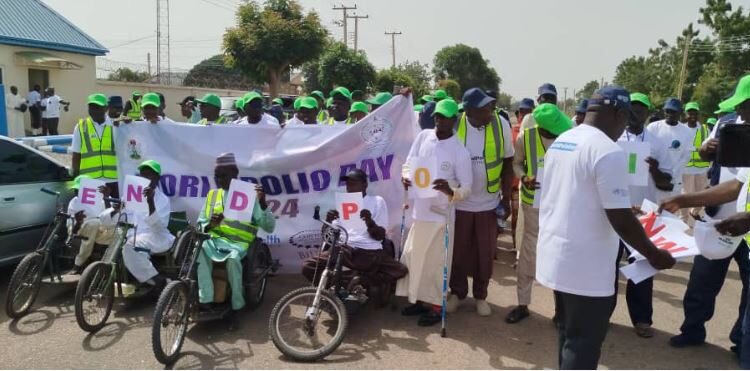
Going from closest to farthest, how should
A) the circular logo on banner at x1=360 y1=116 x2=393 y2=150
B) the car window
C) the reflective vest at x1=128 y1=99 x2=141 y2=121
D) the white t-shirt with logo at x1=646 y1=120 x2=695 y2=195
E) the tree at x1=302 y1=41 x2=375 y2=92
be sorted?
the car window < the circular logo on banner at x1=360 y1=116 x2=393 y2=150 < the white t-shirt with logo at x1=646 y1=120 x2=695 y2=195 < the reflective vest at x1=128 y1=99 x2=141 y2=121 < the tree at x1=302 y1=41 x2=375 y2=92

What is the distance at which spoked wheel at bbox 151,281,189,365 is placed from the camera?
3.97 meters

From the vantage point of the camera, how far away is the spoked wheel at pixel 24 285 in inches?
189

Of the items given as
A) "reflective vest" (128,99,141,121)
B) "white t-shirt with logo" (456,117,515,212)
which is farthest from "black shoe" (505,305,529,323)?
"reflective vest" (128,99,141,121)

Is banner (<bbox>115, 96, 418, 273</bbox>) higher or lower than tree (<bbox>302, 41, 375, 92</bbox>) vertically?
lower

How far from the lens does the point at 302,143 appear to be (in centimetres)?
609

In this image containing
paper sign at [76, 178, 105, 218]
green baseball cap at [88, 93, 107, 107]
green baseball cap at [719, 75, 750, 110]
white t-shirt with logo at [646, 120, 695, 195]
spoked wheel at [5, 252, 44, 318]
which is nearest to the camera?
green baseball cap at [719, 75, 750, 110]

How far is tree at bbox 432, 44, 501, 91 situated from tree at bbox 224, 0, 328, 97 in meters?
57.5

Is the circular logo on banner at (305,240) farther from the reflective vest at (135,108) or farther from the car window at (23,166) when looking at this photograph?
the reflective vest at (135,108)

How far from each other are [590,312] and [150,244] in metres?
4.09

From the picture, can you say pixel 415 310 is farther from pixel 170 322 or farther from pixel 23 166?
pixel 23 166

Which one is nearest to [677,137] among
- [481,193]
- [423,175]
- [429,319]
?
[481,193]

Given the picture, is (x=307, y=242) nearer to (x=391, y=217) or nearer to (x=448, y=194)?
(x=391, y=217)

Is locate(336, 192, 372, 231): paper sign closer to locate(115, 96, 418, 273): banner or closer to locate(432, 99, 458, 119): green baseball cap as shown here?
locate(432, 99, 458, 119): green baseball cap

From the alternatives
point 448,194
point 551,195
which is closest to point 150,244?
point 448,194
